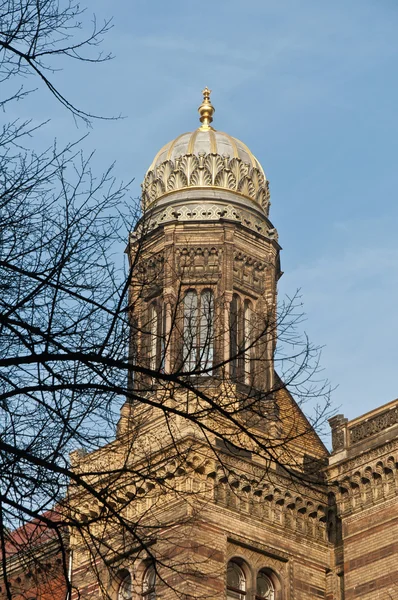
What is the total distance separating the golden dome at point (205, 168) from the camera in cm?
3384

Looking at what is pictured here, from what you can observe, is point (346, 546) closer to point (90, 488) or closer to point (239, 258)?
point (239, 258)

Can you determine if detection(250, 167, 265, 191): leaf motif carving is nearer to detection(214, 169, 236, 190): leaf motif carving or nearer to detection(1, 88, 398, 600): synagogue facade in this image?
detection(1, 88, 398, 600): synagogue facade

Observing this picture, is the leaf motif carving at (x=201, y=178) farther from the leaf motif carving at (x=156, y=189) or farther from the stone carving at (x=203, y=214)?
the leaf motif carving at (x=156, y=189)

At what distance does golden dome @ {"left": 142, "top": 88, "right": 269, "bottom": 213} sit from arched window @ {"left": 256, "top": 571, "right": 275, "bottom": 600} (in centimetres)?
1024

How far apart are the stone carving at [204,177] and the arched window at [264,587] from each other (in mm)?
10327

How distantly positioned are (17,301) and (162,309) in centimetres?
1689

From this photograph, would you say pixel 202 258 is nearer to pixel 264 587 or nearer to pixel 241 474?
pixel 241 474

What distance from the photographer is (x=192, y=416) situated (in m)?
12.6

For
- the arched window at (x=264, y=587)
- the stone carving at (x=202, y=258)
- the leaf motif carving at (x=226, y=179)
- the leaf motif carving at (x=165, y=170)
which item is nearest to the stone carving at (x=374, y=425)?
the arched window at (x=264, y=587)

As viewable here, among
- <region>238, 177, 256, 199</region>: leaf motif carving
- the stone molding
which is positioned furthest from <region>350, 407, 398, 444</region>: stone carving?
<region>238, 177, 256, 199</region>: leaf motif carving

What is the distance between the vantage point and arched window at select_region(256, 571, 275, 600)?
93.1ft

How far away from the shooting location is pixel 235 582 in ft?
91.9

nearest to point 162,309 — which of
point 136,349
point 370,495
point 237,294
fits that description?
point 237,294

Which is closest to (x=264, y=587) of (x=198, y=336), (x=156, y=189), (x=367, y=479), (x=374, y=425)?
(x=367, y=479)
